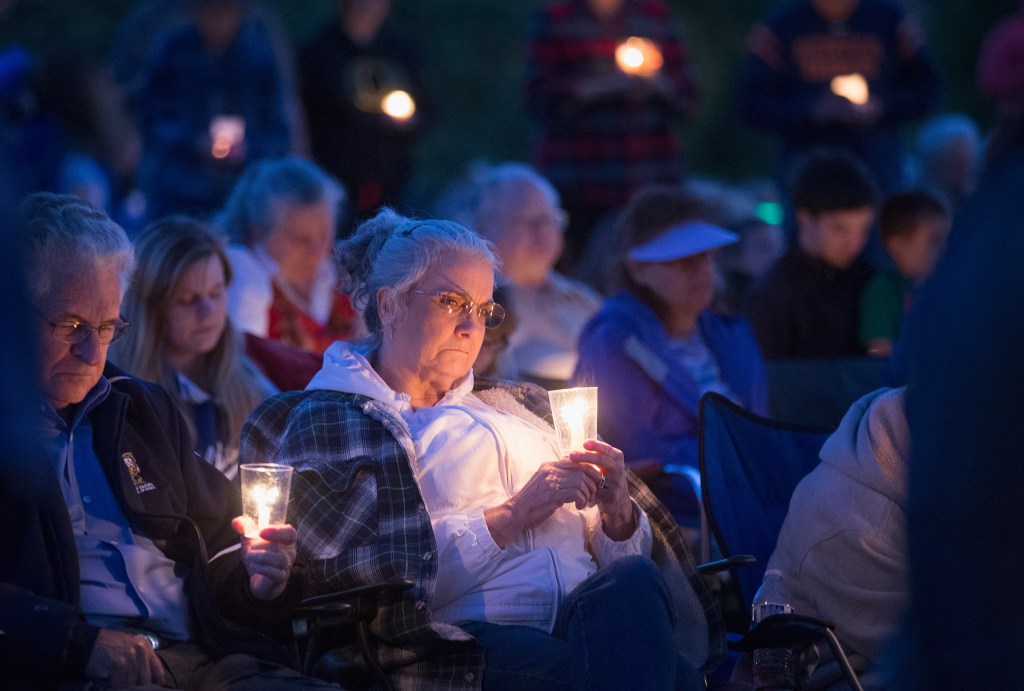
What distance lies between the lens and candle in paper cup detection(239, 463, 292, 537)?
2.96 metres

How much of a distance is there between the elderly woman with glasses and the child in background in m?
2.80

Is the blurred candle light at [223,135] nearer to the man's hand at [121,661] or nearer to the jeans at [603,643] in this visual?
the jeans at [603,643]

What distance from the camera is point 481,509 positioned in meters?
3.44

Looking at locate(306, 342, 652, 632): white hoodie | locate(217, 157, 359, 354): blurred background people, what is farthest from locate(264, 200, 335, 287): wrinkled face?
locate(306, 342, 652, 632): white hoodie

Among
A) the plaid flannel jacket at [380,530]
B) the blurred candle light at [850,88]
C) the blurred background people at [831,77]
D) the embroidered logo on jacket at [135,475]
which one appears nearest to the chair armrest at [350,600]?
the plaid flannel jacket at [380,530]

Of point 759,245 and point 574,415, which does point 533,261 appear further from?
point 574,415

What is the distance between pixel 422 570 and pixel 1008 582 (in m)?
1.89

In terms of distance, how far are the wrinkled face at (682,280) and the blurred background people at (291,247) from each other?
1.27 metres

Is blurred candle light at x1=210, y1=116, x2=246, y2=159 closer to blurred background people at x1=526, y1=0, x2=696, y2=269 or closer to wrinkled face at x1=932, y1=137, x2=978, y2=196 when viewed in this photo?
blurred background people at x1=526, y1=0, x2=696, y2=269

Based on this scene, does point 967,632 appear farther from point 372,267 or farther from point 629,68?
point 629,68

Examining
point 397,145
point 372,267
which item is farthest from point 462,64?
point 372,267

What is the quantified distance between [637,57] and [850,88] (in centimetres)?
120

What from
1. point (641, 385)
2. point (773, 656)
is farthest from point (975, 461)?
point (641, 385)

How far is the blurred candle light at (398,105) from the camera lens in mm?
7551
